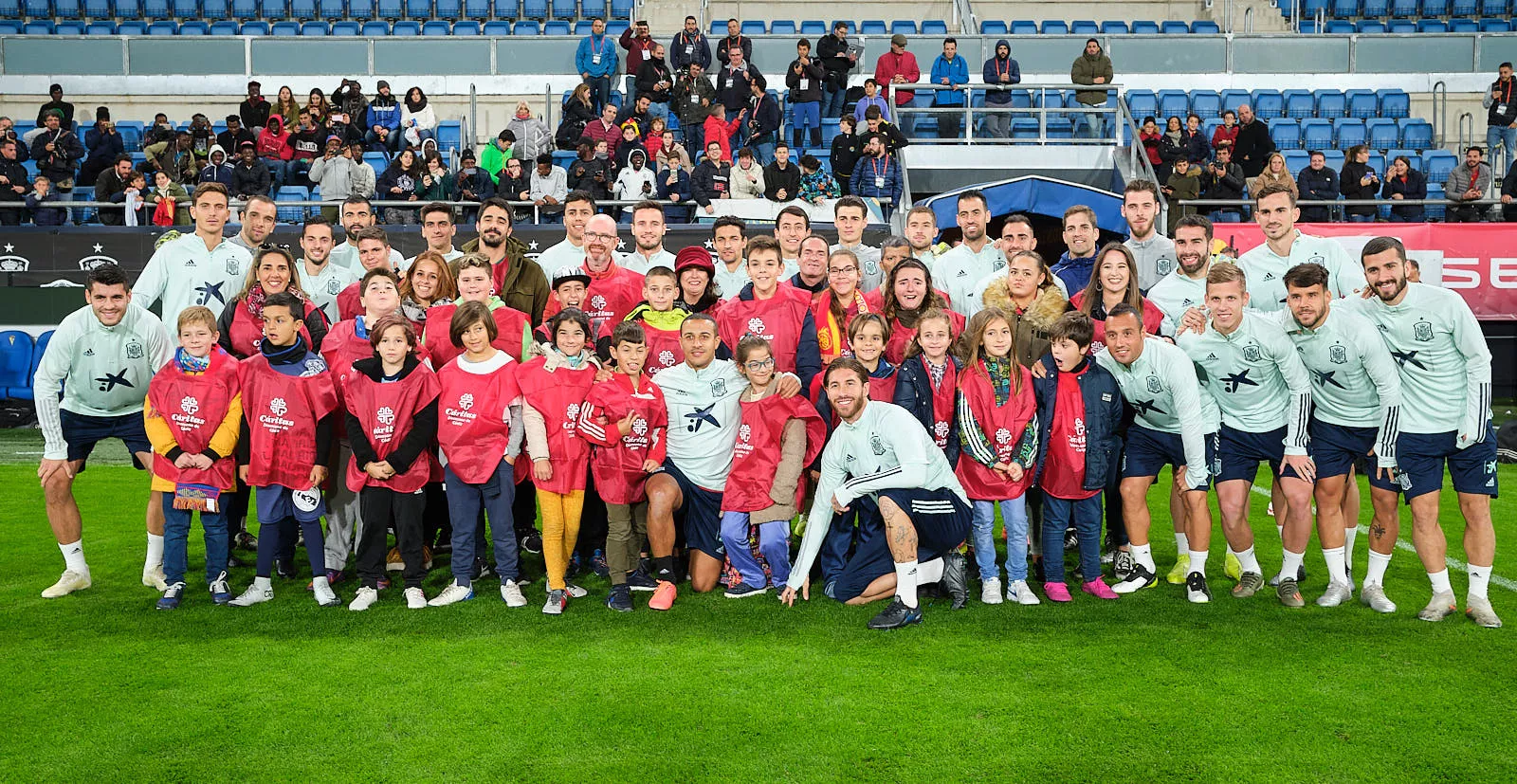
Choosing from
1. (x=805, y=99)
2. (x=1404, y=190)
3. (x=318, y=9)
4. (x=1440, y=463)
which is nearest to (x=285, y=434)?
(x=1440, y=463)

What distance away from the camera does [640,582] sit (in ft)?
19.4

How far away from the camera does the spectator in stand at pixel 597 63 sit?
53.2 feet

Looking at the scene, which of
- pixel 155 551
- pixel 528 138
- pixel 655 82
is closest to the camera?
pixel 155 551

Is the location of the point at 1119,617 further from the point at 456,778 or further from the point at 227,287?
the point at 227,287

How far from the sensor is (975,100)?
16.3 m

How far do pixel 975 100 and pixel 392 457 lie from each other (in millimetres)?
12585

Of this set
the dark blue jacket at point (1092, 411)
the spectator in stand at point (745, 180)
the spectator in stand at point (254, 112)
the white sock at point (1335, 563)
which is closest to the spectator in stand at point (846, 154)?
the spectator in stand at point (745, 180)

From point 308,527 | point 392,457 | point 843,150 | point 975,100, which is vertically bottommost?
point 308,527

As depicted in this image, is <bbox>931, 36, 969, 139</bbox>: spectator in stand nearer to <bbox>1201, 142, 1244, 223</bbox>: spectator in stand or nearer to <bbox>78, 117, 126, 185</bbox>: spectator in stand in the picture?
<bbox>1201, 142, 1244, 223</bbox>: spectator in stand

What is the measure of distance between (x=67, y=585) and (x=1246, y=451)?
5.84m

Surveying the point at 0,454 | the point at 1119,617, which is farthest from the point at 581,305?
the point at 0,454

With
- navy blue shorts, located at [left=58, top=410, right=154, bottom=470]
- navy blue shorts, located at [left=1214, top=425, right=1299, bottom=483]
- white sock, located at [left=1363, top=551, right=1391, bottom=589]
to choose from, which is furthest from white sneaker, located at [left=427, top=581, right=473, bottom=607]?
white sock, located at [left=1363, top=551, right=1391, bottom=589]

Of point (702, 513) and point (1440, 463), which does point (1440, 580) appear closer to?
point (1440, 463)

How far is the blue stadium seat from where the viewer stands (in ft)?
53.9
